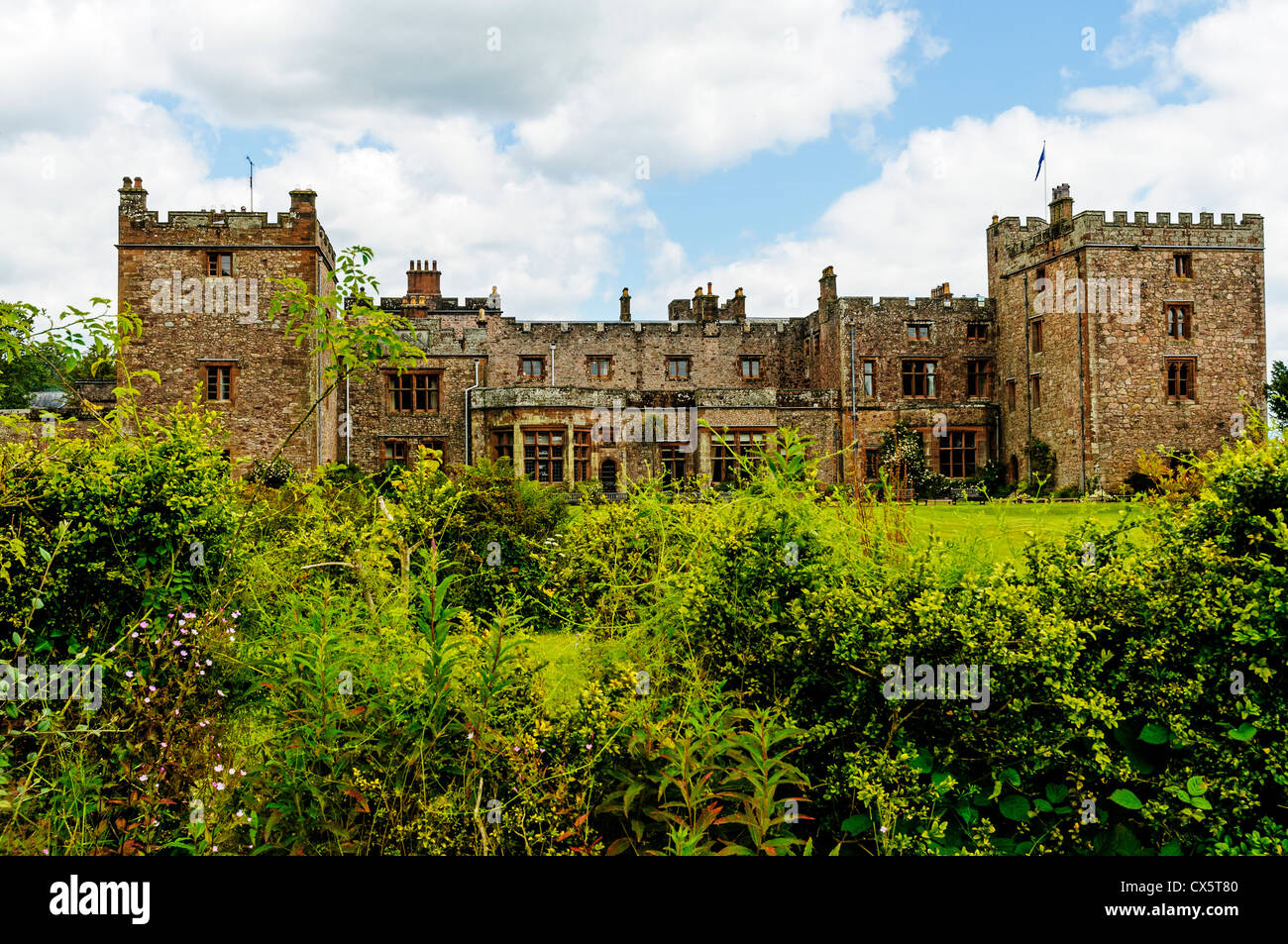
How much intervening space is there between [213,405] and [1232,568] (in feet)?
97.1

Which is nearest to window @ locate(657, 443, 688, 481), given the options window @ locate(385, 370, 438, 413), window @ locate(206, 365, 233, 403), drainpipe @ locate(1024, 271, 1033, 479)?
window @ locate(385, 370, 438, 413)

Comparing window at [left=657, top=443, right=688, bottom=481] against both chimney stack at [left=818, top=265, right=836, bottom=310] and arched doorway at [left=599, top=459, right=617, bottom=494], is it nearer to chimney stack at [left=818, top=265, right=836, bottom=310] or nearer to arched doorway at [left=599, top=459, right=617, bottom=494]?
arched doorway at [left=599, top=459, right=617, bottom=494]

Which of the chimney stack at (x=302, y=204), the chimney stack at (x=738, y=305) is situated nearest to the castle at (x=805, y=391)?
the chimney stack at (x=302, y=204)

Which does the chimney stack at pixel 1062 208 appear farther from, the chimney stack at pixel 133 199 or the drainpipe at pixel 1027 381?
the chimney stack at pixel 133 199

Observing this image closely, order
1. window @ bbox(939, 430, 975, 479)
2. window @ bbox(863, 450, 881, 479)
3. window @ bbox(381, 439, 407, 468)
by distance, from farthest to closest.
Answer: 1. window @ bbox(381, 439, 407, 468)
2. window @ bbox(939, 430, 975, 479)
3. window @ bbox(863, 450, 881, 479)

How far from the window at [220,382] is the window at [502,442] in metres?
8.56

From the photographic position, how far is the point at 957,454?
3366 cm

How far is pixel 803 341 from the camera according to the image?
127ft

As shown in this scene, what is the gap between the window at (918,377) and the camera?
3506cm

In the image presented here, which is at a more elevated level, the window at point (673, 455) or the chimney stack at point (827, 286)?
the chimney stack at point (827, 286)

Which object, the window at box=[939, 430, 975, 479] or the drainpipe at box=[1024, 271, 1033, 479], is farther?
the window at box=[939, 430, 975, 479]

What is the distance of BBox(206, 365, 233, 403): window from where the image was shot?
28.6 meters

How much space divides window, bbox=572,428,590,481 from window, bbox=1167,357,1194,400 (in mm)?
19534
